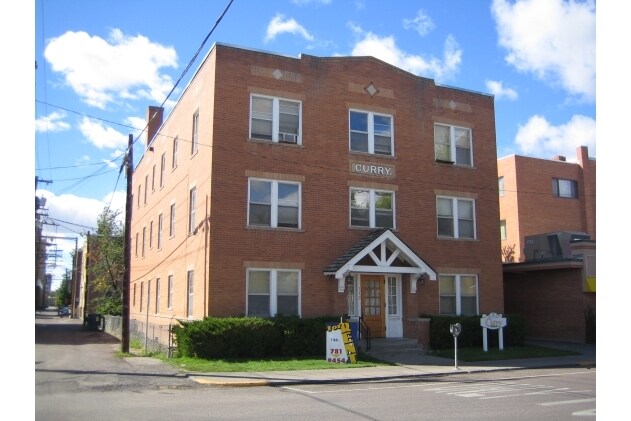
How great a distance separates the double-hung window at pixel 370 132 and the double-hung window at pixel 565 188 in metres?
21.4

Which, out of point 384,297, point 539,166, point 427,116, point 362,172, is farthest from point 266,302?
point 539,166

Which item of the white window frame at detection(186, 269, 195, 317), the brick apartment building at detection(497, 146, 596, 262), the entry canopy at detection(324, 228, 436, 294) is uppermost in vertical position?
the brick apartment building at detection(497, 146, 596, 262)

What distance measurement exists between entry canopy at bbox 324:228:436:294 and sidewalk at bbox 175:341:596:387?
3000 mm

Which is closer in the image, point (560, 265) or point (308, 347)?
point (308, 347)

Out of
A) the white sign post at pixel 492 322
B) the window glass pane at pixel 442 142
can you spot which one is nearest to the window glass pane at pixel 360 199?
the window glass pane at pixel 442 142

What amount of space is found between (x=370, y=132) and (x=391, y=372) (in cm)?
983

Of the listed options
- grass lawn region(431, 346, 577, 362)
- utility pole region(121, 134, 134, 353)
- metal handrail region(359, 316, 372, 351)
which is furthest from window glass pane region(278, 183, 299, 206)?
grass lawn region(431, 346, 577, 362)

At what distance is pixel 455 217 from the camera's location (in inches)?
939

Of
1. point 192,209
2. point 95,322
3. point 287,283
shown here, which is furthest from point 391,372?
point 95,322

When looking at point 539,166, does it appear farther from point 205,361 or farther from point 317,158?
point 205,361

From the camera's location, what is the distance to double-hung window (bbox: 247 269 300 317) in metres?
→ 19.7

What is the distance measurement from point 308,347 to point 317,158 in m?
6.75

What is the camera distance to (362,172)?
2203 centimetres

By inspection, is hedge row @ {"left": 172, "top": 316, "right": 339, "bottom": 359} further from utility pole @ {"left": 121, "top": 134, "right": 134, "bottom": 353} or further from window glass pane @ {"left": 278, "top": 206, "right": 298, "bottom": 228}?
window glass pane @ {"left": 278, "top": 206, "right": 298, "bottom": 228}
